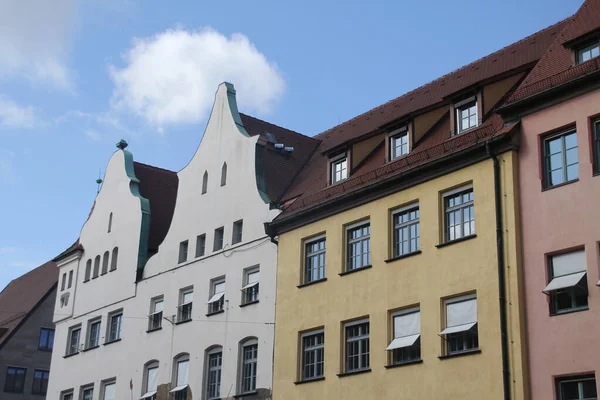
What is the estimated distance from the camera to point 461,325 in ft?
90.9

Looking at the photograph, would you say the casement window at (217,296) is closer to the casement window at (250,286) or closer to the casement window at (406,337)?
the casement window at (250,286)

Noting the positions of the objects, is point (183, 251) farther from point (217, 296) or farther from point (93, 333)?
point (93, 333)

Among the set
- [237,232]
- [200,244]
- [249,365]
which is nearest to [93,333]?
[200,244]

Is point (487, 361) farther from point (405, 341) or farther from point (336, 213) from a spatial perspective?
point (336, 213)

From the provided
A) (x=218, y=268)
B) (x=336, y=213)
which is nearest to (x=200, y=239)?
(x=218, y=268)

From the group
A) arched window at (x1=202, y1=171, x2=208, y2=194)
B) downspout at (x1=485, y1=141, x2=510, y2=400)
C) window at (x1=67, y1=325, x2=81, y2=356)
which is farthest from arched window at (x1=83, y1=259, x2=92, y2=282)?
downspout at (x1=485, y1=141, x2=510, y2=400)

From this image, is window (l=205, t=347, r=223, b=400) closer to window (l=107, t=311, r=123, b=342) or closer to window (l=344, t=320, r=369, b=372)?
window (l=344, t=320, r=369, b=372)

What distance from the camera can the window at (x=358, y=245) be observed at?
32.2 metres

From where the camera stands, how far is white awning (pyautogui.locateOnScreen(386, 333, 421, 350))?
2895 centimetres

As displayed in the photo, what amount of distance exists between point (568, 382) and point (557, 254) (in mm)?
3369

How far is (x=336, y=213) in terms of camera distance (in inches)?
1330

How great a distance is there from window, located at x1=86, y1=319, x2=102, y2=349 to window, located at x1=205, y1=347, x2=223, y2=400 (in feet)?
33.6

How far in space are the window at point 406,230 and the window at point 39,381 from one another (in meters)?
36.4

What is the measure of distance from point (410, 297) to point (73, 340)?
2453cm
